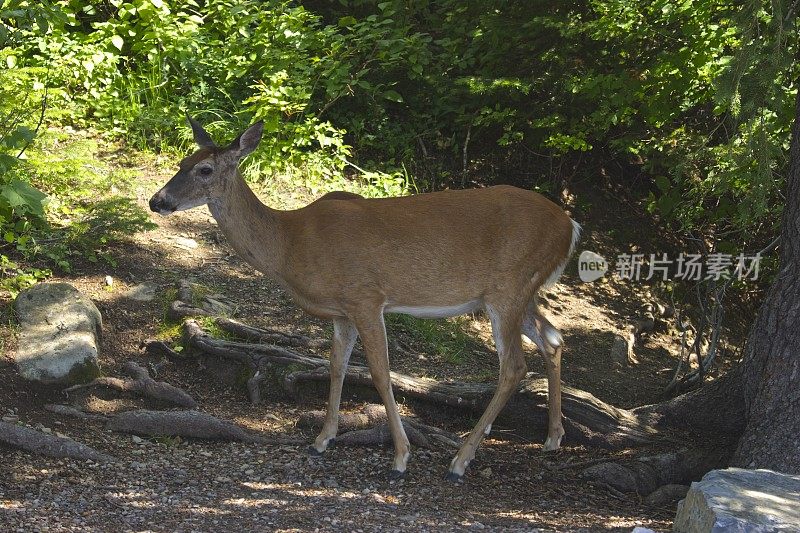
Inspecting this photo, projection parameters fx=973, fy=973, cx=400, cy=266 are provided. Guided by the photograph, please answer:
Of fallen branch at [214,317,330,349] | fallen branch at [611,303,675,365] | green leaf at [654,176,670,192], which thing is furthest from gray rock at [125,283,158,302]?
green leaf at [654,176,670,192]

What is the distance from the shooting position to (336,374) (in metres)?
6.86

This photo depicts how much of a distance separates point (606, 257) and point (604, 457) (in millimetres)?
5049

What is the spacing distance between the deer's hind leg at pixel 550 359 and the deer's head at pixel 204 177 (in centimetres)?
239

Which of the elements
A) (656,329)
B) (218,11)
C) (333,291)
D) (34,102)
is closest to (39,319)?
(333,291)

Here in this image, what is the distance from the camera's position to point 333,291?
6.46 m

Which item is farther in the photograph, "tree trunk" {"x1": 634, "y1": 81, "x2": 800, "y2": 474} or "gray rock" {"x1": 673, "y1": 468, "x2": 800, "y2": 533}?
"tree trunk" {"x1": 634, "y1": 81, "x2": 800, "y2": 474}

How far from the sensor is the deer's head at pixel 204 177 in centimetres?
639

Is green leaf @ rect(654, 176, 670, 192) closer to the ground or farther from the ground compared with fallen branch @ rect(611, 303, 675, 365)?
farther from the ground

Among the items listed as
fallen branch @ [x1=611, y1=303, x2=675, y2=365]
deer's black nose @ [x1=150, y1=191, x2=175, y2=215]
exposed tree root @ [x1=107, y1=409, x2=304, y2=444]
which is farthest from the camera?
fallen branch @ [x1=611, y1=303, x2=675, y2=365]

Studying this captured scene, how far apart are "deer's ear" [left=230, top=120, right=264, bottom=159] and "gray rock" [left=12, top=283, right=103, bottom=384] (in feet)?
6.07

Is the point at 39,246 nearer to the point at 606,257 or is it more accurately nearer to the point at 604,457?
the point at 604,457

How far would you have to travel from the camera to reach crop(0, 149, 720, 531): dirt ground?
549cm

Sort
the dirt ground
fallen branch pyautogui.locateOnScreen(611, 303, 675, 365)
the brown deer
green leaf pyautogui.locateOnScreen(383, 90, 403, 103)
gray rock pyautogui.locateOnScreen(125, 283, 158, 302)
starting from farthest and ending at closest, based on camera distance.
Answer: green leaf pyautogui.locateOnScreen(383, 90, 403, 103)
fallen branch pyautogui.locateOnScreen(611, 303, 675, 365)
gray rock pyautogui.locateOnScreen(125, 283, 158, 302)
the brown deer
the dirt ground

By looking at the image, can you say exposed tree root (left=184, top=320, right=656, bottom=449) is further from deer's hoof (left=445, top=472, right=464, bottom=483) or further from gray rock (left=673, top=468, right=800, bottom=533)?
gray rock (left=673, top=468, right=800, bottom=533)
